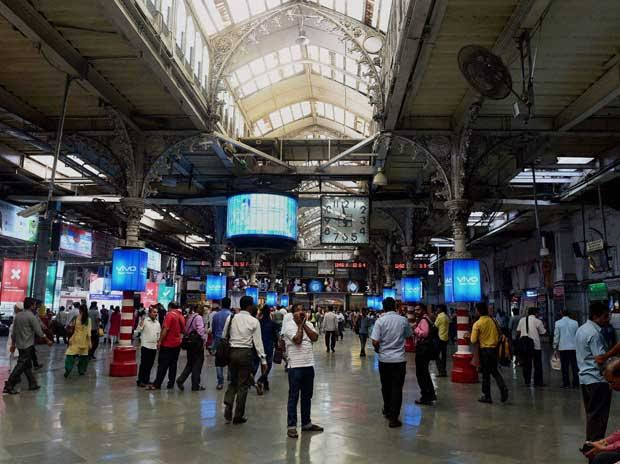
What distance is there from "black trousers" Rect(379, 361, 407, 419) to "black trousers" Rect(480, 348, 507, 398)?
2.56 meters

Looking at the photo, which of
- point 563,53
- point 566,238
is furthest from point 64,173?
point 566,238

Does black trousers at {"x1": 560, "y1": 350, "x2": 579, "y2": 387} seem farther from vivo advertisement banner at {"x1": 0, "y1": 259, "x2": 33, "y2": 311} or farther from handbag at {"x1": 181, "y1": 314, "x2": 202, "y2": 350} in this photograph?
vivo advertisement banner at {"x1": 0, "y1": 259, "x2": 33, "y2": 311}

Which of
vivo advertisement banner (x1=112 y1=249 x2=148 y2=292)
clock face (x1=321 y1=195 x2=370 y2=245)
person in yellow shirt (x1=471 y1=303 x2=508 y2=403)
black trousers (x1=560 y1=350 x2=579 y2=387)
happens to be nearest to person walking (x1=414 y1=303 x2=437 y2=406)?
person in yellow shirt (x1=471 y1=303 x2=508 y2=403)

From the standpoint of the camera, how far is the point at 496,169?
15359mm

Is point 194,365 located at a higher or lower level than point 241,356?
lower

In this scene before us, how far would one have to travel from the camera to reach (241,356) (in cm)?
674

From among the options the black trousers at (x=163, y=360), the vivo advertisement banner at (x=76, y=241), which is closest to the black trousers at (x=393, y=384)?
the black trousers at (x=163, y=360)

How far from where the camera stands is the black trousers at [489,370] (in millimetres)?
8719

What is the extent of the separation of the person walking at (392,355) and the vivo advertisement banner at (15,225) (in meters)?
16.2

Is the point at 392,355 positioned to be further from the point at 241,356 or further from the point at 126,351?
the point at 126,351

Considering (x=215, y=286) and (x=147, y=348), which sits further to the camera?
(x=215, y=286)

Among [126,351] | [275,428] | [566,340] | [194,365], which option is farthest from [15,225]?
[566,340]

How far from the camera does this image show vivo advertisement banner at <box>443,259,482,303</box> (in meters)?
11.5

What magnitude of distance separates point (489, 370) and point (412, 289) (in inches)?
474
